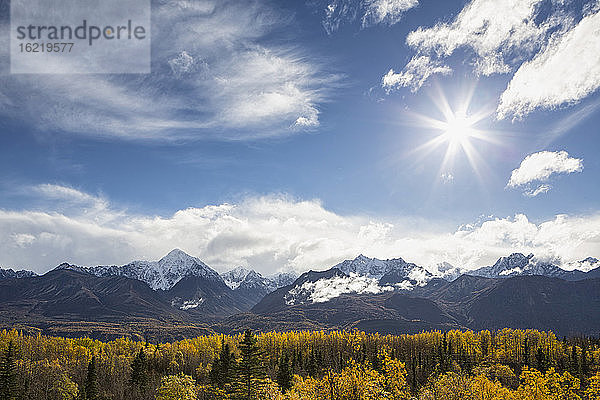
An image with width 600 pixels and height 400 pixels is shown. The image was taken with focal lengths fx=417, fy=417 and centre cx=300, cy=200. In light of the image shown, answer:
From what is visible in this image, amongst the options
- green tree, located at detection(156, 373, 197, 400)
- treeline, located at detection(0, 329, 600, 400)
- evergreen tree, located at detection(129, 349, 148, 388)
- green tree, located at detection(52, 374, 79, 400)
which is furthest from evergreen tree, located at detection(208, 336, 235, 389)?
green tree, located at detection(52, 374, 79, 400)

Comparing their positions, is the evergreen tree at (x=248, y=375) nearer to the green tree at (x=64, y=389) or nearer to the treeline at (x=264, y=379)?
the treeline at (x=264, y=379)

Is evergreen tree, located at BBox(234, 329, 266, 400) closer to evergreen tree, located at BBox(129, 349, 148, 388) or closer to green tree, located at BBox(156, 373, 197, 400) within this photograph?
green tree, located at BBox(156, 373, 197, 400)

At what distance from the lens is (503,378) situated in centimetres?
16525

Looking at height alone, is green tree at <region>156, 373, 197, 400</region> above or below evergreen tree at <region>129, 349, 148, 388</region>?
above

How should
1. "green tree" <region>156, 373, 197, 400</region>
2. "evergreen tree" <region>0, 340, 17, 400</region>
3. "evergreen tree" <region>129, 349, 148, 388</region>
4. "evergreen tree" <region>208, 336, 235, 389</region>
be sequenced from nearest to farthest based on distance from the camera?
"green tree" <region>156, 373, 197, 400</region> → "evergreen tree" <region>0, 340, 17, 400</region> → "evergreen tree" <region>208, 336, 235, 389</region> → "evergreen tree" <region>129, 349, 148, 388</region>

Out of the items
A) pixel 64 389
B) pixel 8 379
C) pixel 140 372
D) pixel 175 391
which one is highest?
pixel 8 379

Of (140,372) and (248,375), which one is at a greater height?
(248,375)

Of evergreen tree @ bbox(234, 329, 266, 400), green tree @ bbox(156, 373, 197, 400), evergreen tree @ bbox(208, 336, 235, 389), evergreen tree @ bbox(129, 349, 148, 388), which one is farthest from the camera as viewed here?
evergreen tree @ bbox(129, 349, 148, 388)

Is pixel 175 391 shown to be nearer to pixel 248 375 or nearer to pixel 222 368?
pixel 222 368

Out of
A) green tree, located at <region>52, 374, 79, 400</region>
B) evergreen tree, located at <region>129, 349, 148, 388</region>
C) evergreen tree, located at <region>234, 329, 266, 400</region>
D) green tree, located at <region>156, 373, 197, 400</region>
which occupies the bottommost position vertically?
green tree, located at <region>52, 374, 79, 400</region>

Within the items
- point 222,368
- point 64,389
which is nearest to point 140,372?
point 64,389

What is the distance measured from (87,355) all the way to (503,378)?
18341 centimetres

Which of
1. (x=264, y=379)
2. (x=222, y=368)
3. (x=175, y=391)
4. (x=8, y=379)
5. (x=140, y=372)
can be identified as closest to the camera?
(x=264, y=379)

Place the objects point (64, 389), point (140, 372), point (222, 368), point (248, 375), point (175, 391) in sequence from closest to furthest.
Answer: point (248, 375) < point (175, 391) < point (222, 368) < point (64, 389) < point (140, 372)
